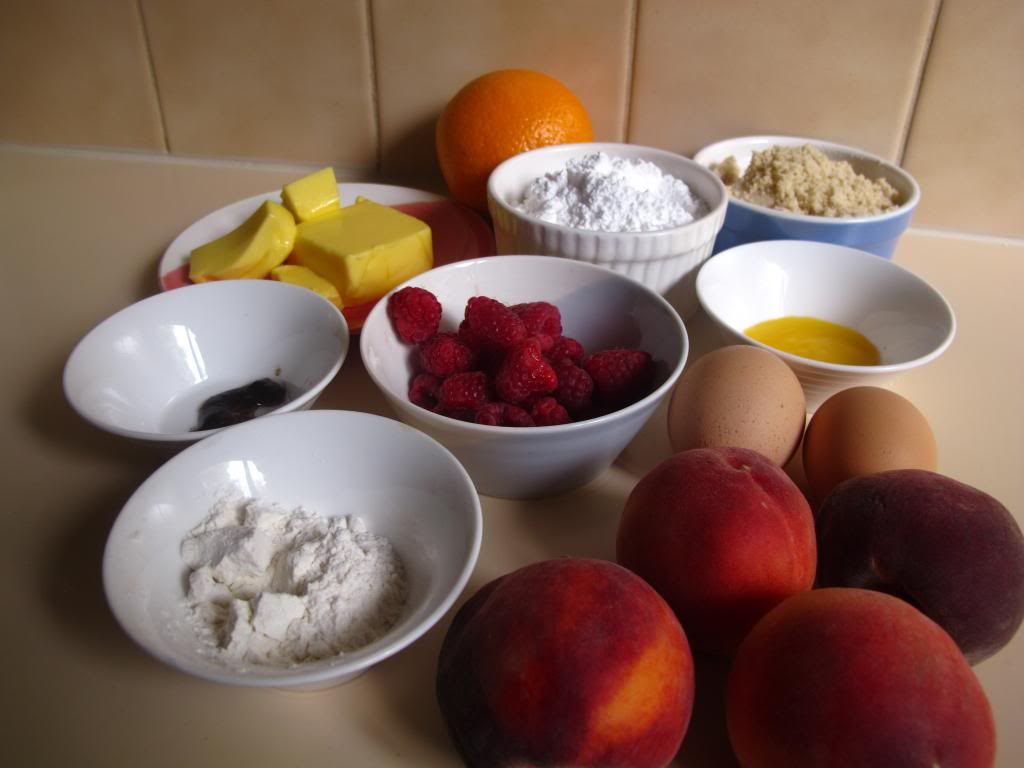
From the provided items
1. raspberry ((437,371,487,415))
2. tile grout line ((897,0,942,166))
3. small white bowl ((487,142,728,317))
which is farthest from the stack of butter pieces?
tile grout line ((897,0,942,166))

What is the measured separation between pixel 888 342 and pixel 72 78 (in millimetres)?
1123

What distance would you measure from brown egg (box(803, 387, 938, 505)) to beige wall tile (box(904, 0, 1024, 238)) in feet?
1.51

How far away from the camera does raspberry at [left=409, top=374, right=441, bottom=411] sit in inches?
25.5

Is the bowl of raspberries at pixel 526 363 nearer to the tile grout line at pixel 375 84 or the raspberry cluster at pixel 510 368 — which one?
the raspberry cluster at pixel 510 368

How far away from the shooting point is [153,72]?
1060 mm

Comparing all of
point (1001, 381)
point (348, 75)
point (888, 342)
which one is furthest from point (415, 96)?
point (1001, 381)

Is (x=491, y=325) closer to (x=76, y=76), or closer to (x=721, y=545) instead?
(x=721, y=545)

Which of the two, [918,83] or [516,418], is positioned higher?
[918,83]

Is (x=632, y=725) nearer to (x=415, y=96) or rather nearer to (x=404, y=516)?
(x=404, y=516)

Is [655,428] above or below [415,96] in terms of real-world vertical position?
below

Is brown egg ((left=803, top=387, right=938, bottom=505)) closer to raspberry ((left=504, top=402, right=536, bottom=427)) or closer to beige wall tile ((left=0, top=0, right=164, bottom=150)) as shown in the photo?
raspberry ((left=504, top=402, right=536, bottom=427))

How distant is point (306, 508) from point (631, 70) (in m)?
0.67

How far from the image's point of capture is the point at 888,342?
2.47 ft

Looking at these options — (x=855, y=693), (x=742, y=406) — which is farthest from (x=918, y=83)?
(x=855, y=693)
